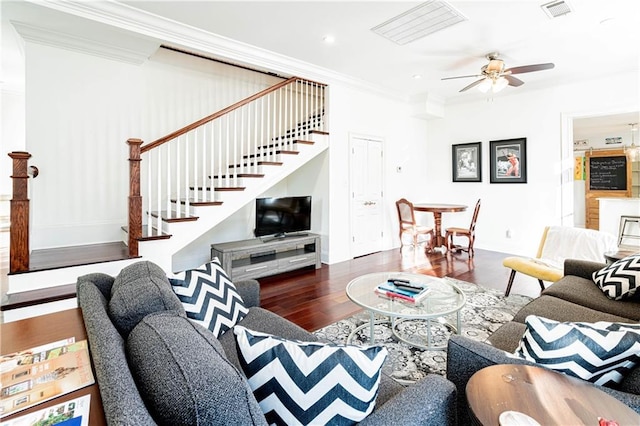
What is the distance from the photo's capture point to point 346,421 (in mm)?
928

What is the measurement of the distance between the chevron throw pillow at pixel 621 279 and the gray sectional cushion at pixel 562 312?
0.08 metres

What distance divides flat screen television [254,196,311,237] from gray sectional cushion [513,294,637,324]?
3.18m

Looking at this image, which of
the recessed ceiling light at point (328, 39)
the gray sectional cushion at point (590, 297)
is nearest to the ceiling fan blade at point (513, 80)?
the recessed ceiling light at point (328, 39)

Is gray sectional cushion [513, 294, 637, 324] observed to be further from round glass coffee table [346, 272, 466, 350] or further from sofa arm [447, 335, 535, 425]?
sofa arm [447, 335, 535, 425]

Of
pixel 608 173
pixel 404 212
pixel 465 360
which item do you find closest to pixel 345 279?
pixel 404 212

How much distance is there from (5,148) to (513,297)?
549cm

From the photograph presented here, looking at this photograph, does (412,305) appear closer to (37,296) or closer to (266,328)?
(266,328)

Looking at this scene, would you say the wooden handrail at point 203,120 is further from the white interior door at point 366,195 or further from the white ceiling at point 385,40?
the white interior door at point 366,195

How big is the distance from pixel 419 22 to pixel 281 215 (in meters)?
2.92

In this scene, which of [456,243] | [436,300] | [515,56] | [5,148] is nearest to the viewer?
[436,300]

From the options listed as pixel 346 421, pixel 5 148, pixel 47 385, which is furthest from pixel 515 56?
pixel 5 148

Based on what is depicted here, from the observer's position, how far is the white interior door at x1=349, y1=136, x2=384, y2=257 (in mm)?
5371

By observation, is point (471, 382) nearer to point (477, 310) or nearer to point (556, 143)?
point (477, 310)

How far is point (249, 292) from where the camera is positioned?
223cm
